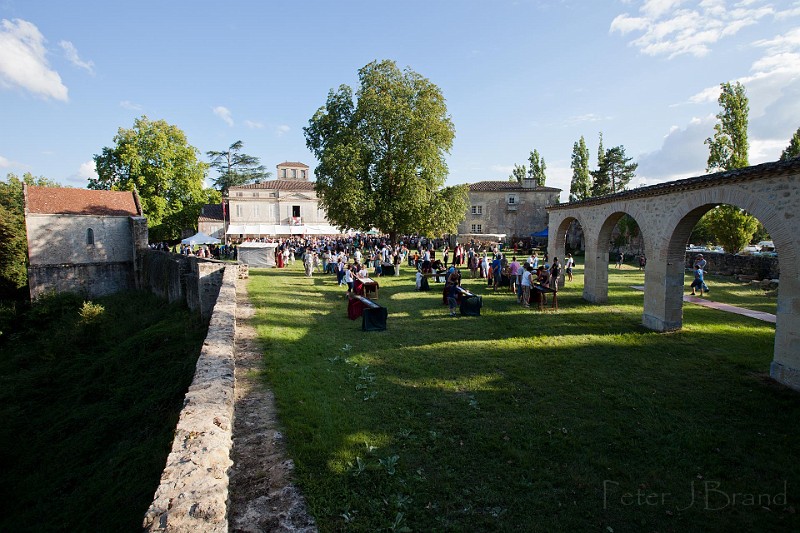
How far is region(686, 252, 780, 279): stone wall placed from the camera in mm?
19047

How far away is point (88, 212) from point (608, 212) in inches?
1283

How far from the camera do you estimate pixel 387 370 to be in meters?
7.70

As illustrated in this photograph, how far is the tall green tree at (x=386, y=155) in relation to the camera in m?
21.2

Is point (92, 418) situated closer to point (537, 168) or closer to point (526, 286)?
point (526, 286)

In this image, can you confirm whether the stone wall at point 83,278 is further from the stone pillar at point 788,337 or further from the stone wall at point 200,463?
the stone pillar at point 788,337

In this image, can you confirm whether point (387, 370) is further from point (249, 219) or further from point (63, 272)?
point (249, 219)

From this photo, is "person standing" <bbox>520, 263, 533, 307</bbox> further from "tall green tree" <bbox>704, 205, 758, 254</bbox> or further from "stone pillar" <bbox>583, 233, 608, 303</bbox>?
"tall green tree" <bbox>704, 205, 758, 254</bbox>

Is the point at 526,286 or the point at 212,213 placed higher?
the point at 212,213

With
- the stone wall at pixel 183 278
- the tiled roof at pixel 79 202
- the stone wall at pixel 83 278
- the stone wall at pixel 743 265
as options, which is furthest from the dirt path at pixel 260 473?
the tiled roof at pixel 79 202

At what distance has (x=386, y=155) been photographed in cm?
2245

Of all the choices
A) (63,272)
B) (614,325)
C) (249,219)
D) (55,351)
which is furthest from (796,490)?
(249,219)

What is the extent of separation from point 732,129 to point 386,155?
57.4 feet

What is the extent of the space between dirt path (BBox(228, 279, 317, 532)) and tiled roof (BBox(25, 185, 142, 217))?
96.1 feet

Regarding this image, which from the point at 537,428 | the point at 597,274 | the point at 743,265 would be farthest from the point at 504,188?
the point at 537,428
